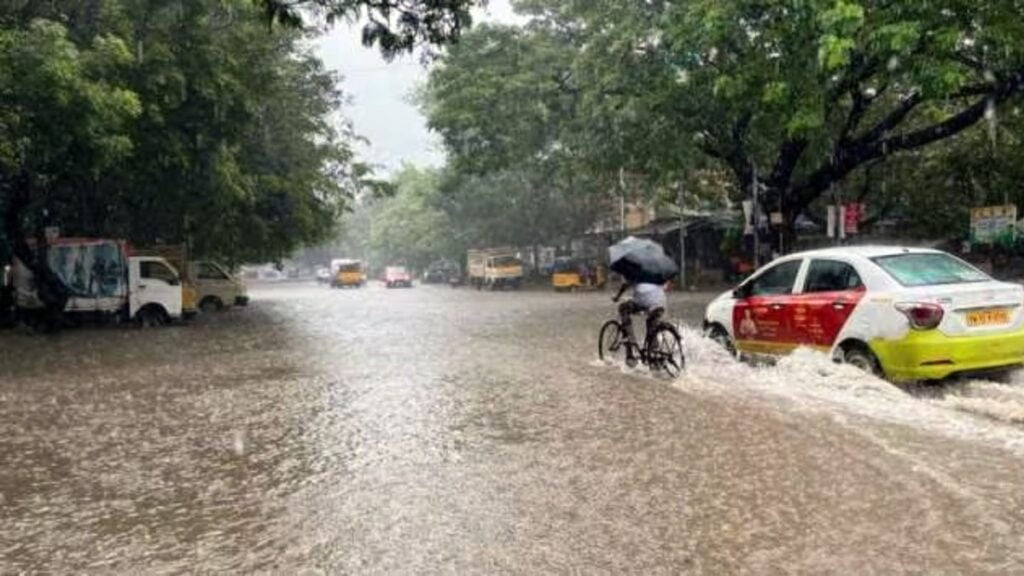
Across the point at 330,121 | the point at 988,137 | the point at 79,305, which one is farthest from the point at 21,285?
the point at 988,137

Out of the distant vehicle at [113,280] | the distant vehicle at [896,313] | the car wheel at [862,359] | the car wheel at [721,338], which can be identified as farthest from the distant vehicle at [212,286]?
the car wheel at [862,359]

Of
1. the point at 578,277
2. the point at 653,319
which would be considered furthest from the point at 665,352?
the point at 578,277

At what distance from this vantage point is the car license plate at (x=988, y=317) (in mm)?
8607

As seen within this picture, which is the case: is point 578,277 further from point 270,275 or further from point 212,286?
point 270,275

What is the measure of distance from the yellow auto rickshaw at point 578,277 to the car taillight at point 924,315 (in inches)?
1236

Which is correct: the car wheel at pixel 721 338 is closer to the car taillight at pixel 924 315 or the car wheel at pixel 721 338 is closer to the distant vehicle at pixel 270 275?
the car taillight at pixel 924 315

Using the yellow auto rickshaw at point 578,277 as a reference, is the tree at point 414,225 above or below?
above

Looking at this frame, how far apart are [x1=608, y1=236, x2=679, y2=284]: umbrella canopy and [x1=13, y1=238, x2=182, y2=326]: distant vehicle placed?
47.1 ft

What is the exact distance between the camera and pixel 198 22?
64.9 ft

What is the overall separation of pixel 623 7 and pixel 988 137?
462 inches

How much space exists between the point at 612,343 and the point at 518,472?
20.6 ft

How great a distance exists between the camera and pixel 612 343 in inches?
498

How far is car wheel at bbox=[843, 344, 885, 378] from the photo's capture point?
359 inches

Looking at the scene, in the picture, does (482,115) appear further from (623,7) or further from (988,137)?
(988,137)
